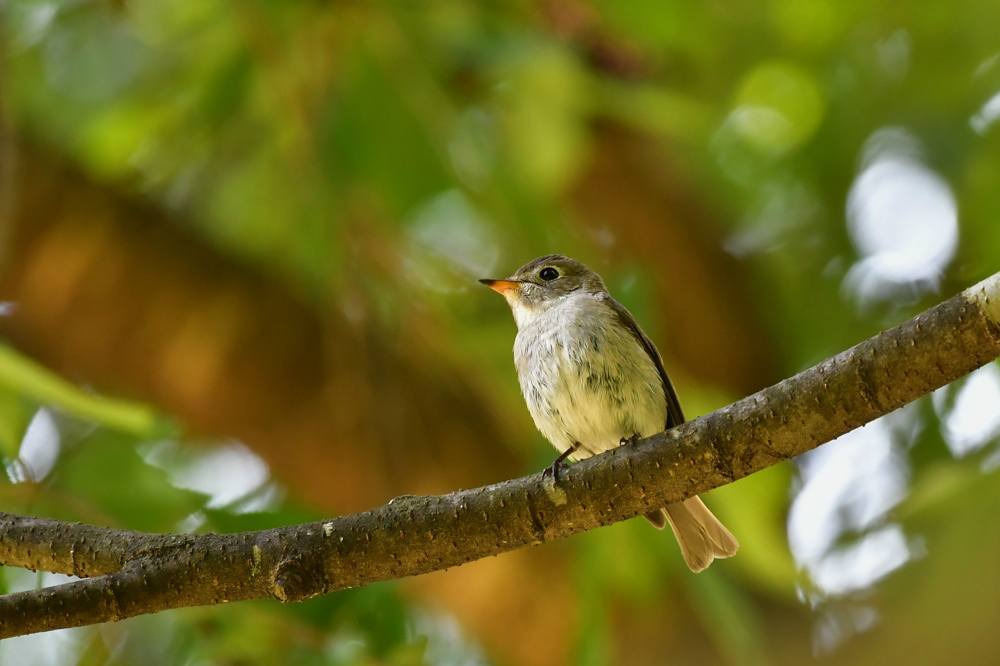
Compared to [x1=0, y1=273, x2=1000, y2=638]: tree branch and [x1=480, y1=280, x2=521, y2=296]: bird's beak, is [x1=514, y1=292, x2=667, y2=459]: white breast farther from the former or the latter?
[x1=0, y1=273, x2=1000, y2=638]: tree branch

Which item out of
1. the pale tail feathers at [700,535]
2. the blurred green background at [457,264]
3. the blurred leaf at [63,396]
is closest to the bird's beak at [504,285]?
the blurred green background at [457,264]

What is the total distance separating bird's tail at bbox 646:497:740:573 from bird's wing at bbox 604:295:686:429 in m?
0.35

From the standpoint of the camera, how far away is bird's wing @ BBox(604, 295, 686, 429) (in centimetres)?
408

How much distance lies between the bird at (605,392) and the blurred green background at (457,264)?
0.14 metres

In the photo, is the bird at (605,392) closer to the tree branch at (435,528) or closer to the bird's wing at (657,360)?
the bird's wing at (657,360)

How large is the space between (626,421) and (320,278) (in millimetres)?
2298

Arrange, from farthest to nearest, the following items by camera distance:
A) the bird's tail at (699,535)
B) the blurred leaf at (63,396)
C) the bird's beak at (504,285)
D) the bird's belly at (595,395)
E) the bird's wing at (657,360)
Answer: the bird's beak at (504,285) → the bird's wing at (657,360) → the bird's belly at (595,395) → the bird's tail at (699,535) → the blurred leaf at (63,396)

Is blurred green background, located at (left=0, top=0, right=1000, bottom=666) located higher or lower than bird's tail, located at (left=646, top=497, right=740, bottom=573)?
higher

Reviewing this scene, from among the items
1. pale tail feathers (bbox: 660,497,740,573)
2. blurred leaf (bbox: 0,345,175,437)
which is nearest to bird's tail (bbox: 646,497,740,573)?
pale tail feathers (bbox: 660,497,740,573)

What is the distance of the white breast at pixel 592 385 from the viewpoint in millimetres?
3969

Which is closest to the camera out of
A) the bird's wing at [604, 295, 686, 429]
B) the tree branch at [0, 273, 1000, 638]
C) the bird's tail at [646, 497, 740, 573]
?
the tree branch at [0, 273, 1000, 638]

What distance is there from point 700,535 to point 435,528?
66.1 inches

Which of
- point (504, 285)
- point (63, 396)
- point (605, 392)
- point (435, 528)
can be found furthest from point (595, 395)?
point (63, 396)

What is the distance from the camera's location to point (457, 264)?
6.32 meters
